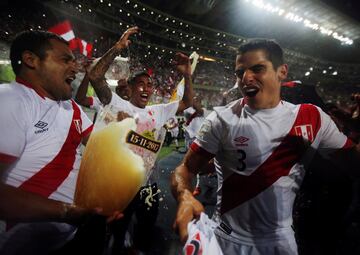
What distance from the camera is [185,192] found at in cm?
169

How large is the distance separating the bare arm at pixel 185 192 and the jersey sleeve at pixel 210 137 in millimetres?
72

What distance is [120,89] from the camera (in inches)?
187

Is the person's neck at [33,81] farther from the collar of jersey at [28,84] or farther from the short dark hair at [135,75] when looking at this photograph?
the short dark hair at [135,75]

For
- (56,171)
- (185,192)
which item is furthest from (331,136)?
(56,171)

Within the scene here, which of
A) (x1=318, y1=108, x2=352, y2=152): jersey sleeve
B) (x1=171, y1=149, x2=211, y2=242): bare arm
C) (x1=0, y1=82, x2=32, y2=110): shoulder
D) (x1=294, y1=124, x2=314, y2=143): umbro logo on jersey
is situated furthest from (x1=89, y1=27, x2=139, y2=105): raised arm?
(x1=318, y1=108, x2=352, y2=152): jersey sleeve

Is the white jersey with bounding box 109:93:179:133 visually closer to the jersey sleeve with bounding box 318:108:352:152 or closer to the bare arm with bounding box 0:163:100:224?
the bare arm with bounding box 0:163:100:224

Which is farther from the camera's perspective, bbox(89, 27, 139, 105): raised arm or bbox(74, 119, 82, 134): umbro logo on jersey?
bbox(89, 27, 139, 105): raised arm

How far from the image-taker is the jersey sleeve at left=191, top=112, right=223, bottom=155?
216cm

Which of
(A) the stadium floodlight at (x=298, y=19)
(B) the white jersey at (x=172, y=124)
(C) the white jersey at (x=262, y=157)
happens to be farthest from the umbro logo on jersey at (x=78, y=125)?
(A) the stadium floodlight at (x=298, y=19)

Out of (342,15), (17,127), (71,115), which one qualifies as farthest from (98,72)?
(342,15)

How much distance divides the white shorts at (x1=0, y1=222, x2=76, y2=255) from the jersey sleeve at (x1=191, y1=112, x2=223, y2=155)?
3.59ft

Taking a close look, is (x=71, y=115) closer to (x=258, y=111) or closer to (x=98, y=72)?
(x=98, y=72)

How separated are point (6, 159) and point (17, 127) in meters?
0.18

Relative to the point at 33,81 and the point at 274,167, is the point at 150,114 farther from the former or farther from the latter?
the point at 274,167
